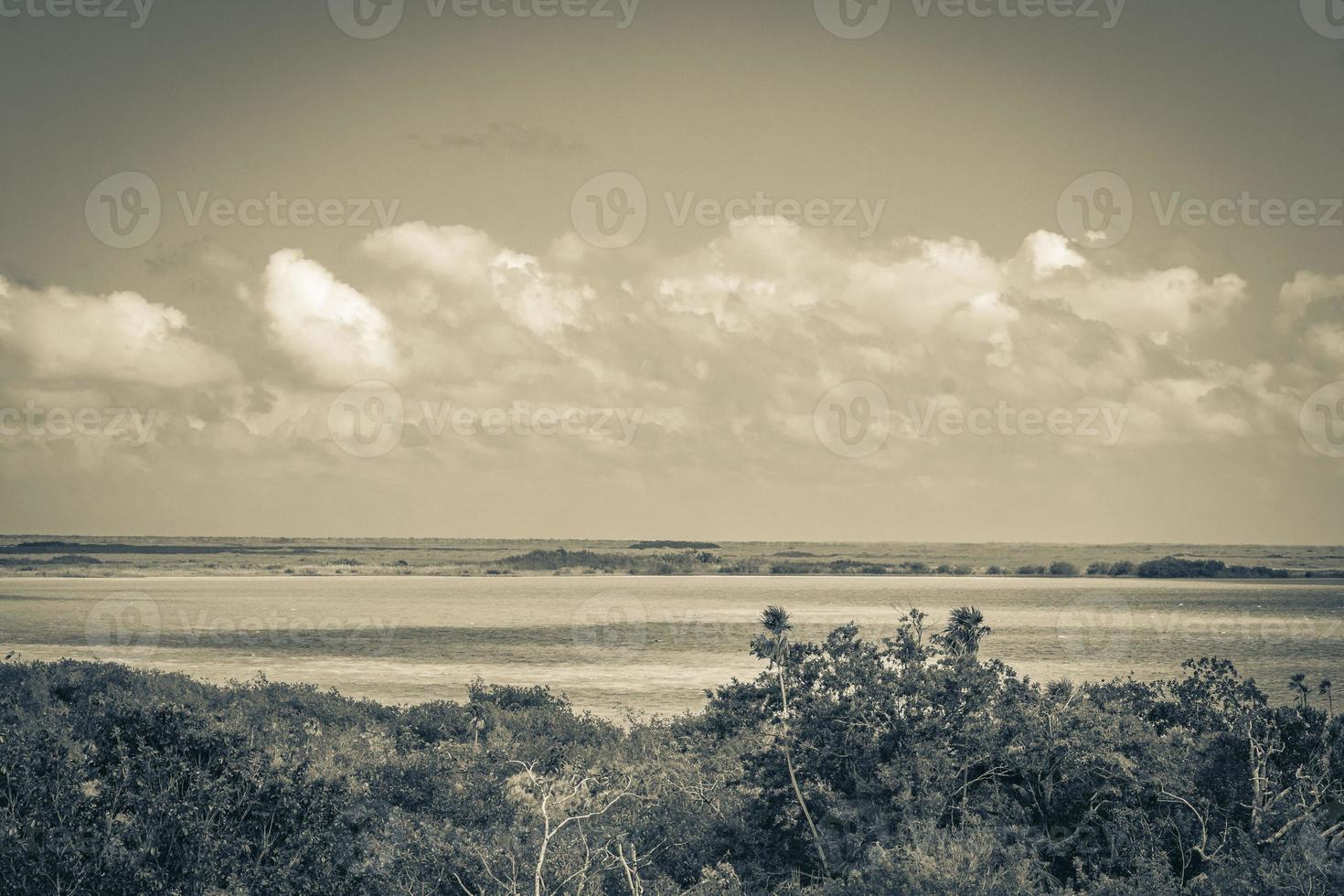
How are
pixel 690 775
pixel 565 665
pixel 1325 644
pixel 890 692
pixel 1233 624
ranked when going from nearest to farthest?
pixel 890 692 → pixel 690 775 → pixel 565 665 → pixel 1325 644 → pixel 1233 624

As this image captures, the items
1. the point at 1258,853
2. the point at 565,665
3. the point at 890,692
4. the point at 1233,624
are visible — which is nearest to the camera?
the point at 1258,853

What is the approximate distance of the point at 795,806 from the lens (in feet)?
64.2

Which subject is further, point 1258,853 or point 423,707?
point 423,707

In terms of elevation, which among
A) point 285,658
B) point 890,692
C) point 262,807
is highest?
point 890,692

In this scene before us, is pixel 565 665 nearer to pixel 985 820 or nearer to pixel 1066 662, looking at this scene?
pixel 1066 662

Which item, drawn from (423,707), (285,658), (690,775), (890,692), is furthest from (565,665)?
(890,692)

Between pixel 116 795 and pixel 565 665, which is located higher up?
pixel 116 795

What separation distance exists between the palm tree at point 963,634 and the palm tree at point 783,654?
331 cm

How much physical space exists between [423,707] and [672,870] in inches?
661

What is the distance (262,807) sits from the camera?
18750mm

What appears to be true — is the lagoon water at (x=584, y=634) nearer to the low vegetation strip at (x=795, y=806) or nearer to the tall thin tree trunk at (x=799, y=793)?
the low vegetation strip at (x=795, y=806)

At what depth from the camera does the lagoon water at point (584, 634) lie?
66562 mm

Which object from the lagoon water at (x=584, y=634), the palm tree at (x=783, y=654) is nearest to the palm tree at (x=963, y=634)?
the palm tree at (x=783, y=654)

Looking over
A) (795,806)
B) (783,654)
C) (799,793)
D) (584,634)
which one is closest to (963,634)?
(783,654)
